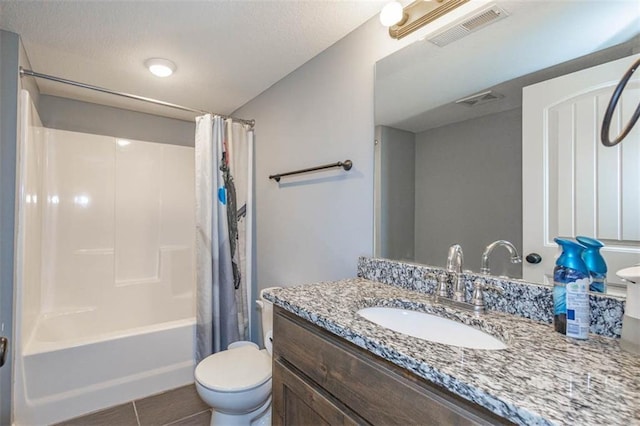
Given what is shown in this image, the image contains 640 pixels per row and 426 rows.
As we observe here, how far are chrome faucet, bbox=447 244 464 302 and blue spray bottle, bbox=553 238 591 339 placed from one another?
284mm

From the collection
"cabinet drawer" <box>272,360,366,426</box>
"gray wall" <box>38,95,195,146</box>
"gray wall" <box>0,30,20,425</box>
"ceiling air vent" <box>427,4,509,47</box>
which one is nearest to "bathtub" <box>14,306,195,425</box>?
"gray wall" <box>0,30,20,425</box>

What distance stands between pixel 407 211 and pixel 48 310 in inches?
111

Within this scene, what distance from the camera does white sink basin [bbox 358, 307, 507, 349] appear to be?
3.07 feet

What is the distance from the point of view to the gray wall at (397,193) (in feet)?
4.63

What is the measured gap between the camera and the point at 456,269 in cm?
114

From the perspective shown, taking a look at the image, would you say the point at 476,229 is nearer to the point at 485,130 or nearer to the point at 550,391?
the point at 485,130

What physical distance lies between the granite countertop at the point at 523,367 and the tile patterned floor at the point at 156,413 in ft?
4.71

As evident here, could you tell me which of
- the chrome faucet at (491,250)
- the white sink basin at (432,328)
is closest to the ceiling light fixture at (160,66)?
the white sink basin at (432,328)

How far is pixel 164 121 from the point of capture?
3.10m

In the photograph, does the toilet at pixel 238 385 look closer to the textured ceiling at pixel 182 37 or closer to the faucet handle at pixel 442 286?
the faucet handle at pixel 442 286

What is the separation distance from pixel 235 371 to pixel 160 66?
1895mm

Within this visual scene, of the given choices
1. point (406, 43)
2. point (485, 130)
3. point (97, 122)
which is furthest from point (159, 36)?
point (485, 130)

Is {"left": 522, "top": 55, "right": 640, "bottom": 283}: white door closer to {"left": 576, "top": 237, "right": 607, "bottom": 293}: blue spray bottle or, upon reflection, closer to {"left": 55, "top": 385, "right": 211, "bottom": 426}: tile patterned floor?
{"left": 576, "top": 237, "right": 607, "bottom": 293}: blue spray bottle

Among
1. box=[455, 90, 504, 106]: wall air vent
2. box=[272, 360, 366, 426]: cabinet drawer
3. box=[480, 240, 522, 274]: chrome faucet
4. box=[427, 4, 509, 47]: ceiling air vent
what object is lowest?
box=[272, 360, 366, 426]: cabinet drawer
